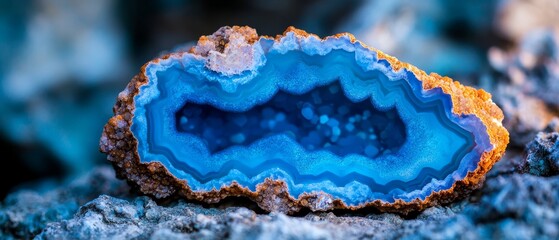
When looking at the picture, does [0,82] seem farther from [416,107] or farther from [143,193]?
[416,107]

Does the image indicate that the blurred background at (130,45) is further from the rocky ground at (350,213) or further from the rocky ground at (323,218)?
the rocky ground at (323,218)

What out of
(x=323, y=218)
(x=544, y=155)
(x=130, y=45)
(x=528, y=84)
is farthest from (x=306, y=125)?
(x=130, y=45)

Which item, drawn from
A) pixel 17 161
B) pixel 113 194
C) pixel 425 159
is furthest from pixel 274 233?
pixel 17 161

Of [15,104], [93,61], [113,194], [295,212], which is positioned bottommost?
[295,212]

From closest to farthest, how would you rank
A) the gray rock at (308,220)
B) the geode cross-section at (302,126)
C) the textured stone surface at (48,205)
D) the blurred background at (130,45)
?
1. the gray rock at (308,220)
2. the geode cross-section at (302,126)
3. the textured stone surface at (48,205)
4. the blurred background at (130,45)

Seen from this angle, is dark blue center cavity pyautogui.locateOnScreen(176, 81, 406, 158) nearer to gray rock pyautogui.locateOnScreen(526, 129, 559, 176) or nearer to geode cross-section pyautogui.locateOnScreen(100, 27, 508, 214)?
geode cross-section pyautogui.locateOnScreen(100, 27, 508, 214)

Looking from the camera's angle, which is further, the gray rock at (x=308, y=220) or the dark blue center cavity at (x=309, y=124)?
the dark blue center cavity at (x=309, y=124)

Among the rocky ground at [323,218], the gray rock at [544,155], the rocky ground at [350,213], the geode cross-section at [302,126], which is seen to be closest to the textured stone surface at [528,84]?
the rocky ground at [350,213]
